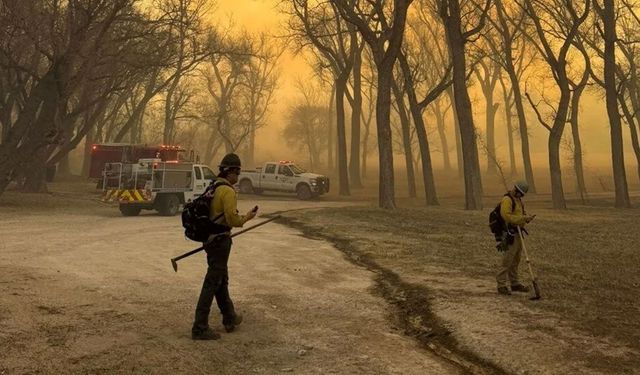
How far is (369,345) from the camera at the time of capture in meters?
5.99

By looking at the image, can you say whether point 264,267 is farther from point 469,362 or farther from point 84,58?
point 84,58

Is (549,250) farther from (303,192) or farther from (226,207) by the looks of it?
(303,192)

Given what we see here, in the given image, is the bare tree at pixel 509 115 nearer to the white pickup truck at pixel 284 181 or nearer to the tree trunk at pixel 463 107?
the white pickup truck at pixel 284 181

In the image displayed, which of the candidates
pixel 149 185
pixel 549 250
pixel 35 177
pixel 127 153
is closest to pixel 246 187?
pixel 127 153

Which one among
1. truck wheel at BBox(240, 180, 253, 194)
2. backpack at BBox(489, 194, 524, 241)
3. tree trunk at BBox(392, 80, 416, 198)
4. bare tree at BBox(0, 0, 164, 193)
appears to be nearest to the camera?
backpack at BBox(489, 194, 524, 241)

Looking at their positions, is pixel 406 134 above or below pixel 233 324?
above

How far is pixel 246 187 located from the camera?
34.6 meters

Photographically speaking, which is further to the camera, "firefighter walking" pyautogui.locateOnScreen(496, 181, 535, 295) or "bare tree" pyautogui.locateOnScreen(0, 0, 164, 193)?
"bare tree" pyautogui.locateOnScreen(0, 0, 164, 193)

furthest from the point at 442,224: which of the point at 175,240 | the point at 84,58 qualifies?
the point at 84,58

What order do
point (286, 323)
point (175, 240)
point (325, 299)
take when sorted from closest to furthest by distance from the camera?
1. point (286, 323)
2. point (325, 299)
3. point (175, 240)

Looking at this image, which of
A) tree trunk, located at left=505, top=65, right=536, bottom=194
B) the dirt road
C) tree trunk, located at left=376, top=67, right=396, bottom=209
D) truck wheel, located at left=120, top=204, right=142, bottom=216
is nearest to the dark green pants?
the dirt road

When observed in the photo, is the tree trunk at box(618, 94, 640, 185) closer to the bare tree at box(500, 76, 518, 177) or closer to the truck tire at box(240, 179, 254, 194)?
the bare tree at box(500, 76, 518, 177)

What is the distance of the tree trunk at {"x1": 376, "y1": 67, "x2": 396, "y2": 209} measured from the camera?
21.8 metres

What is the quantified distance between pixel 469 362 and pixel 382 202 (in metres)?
16.6
